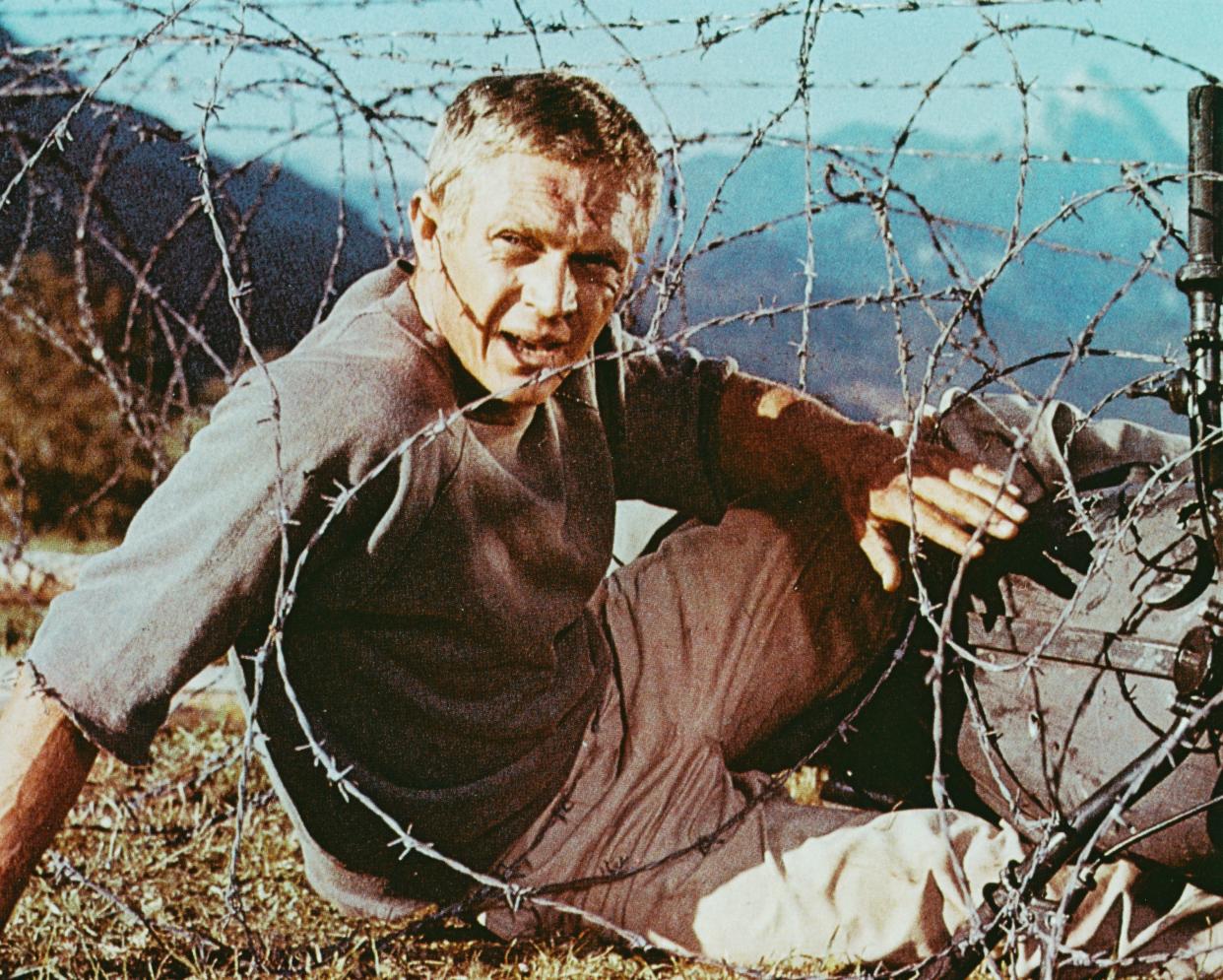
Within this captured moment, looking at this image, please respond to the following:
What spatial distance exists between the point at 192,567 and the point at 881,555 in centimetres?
127

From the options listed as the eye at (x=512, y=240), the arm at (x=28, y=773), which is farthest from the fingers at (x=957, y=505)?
the arm at (x=28, y=773)

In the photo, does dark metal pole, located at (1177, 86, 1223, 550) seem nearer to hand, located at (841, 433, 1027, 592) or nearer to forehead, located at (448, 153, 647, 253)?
hand, located at (841, 433, 1027, 592)

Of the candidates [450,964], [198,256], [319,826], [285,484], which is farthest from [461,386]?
[198,256]

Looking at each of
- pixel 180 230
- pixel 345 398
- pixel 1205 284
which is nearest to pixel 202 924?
pixel 345 398

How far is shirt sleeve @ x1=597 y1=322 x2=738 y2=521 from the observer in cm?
254

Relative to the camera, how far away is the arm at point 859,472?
2.21 metres

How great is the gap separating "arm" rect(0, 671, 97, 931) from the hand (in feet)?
4.51

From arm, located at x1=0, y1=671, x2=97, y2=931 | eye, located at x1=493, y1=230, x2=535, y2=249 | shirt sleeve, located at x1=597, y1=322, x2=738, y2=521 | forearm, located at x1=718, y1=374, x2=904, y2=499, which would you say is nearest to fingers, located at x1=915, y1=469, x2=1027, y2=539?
forearm, located at x1=718, y1=374, x2=904, y2=499

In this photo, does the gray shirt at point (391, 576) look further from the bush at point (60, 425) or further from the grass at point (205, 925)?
the bush at point (60, 425)

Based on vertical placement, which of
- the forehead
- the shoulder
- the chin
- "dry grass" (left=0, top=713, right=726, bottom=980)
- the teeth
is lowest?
"dry grass" (left=0, top=713, right=726, bottom=980)

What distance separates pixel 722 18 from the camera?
91.7 inches

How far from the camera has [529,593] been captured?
2.18 m

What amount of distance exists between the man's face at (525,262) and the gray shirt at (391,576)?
0.08 metres

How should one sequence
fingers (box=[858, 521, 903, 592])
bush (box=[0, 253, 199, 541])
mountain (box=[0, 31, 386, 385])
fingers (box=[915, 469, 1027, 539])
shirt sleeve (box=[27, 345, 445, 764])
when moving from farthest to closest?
bush (box=[0, 253, 199, 541]) < mountain (box=[0, 31, 386, 385]) < fingers (box=[858, 521, 903, 592]) < fingers (box=[915, 469, 1027, 539]) < shirt sleeve (box=[27, 345, 445, 764])
